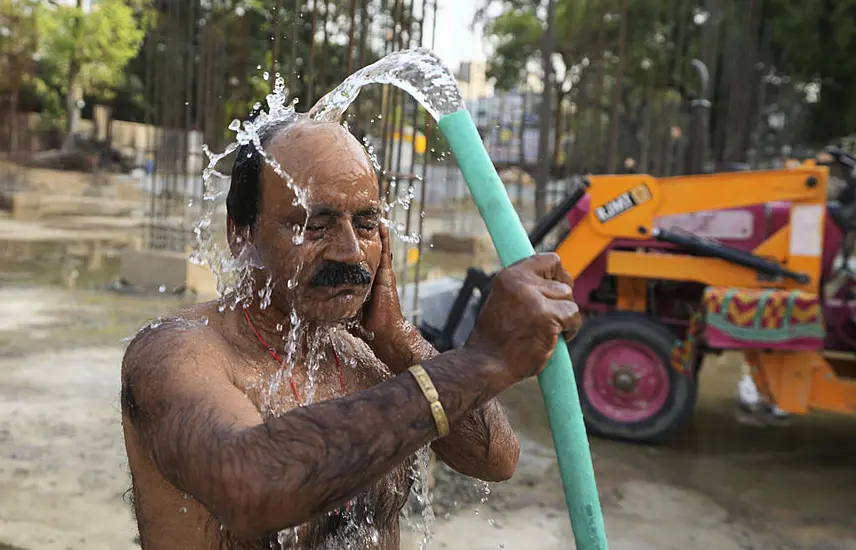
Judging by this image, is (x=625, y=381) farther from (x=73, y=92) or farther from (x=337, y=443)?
(x=73, y=92)

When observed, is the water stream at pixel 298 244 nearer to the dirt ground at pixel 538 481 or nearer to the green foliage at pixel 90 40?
the dirt ground at pixel 538 481

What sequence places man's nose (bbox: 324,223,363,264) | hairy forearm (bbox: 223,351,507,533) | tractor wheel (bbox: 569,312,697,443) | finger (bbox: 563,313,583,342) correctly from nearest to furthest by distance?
hairy forearm (bbox: 223,351,507,533)
finger (bbox: 563,313,583,342)
man's nose (bbox: 324,223,363,264)
tractor wheel (bbox: 569,312,697,443)

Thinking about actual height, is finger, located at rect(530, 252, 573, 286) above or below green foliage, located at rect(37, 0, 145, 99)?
below

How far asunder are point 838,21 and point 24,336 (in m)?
13.9

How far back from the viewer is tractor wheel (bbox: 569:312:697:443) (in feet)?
19.2

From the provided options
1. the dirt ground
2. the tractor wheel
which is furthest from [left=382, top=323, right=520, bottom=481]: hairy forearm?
the tractor wheel

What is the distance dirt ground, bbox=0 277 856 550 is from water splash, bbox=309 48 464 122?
2647 millimetres

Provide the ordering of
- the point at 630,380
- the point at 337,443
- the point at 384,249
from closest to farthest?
the point at 337,443 < the point at 384,249 < the point at 630,380

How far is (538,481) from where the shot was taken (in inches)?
201

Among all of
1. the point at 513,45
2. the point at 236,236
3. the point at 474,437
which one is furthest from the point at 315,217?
the point at 513,45

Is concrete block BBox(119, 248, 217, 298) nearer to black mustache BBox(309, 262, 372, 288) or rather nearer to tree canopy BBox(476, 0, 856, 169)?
tree canopy BBox(476, 0, 856, 169)

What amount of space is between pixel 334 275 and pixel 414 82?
0.39m

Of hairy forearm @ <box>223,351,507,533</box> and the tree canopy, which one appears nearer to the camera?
hairy forearm @ <box>223,351,507,533</box>

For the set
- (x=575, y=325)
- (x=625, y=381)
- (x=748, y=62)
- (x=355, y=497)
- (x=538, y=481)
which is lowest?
(x=538, y=481)
